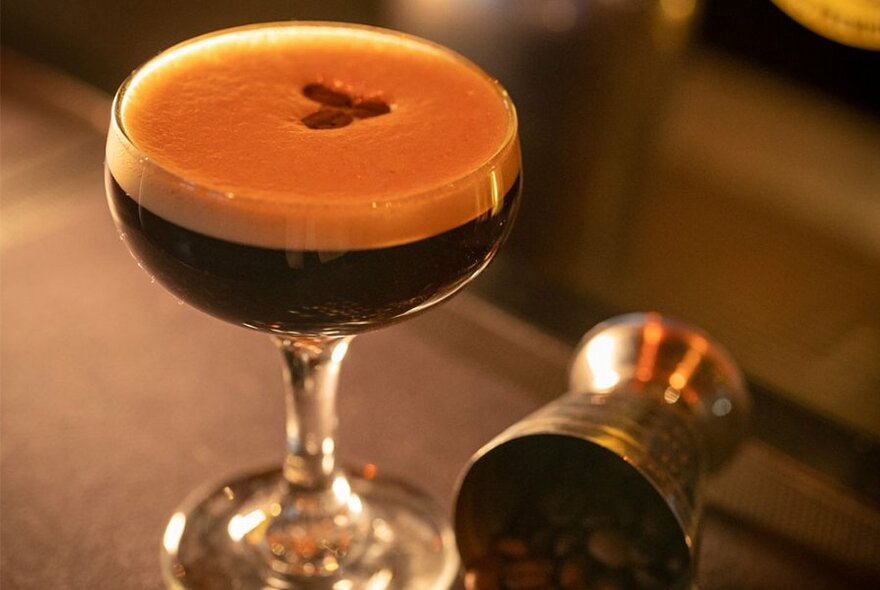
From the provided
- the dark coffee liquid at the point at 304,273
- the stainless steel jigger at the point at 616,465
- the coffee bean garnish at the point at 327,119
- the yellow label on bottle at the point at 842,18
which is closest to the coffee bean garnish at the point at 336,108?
the coffee bean garnish at the point at 327,119

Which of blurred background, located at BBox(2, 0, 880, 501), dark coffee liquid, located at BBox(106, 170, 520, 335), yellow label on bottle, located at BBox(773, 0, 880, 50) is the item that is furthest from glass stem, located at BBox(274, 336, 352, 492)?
yellow label on bottle, located at BBox(773, 0, 880, 50)

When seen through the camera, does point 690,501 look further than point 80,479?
No

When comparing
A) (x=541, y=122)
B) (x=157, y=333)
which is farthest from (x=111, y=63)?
(x=157, y=333)

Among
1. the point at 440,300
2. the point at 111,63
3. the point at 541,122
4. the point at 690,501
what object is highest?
the point at 440,300

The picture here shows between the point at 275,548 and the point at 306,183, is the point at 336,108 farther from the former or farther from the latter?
the point at 275,548

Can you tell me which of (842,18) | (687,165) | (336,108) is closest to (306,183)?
(336,108)

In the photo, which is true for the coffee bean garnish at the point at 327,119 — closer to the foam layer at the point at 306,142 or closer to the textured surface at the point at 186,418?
the foam layer at the point at 306,142

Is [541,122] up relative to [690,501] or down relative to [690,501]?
down

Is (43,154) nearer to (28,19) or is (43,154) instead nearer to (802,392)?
(28,19)
